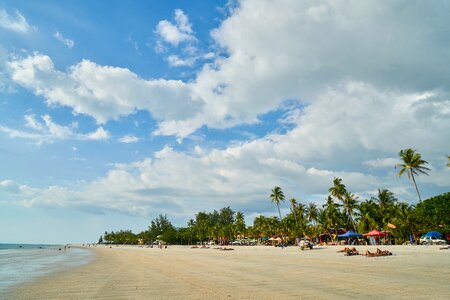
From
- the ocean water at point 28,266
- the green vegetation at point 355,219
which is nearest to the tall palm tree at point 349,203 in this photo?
the green vegetation at point 355,219

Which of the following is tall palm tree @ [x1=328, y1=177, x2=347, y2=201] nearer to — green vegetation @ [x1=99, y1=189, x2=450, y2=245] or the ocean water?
green vegetation @ [x1=99, y1=189, x2=450, y2=245]

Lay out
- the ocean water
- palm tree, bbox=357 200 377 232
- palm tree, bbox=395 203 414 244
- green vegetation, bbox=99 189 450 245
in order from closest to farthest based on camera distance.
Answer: the ocean water
green vegetation, bbox=99 189 450 245
palm tree, bbox=395 203 414 244
palm tree, bbox=357 200 377 232

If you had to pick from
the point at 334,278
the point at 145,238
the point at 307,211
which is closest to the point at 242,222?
the point at 307,211

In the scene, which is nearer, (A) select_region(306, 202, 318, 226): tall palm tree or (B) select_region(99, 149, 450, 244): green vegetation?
(B) select_region(99, 149, 450, 244): green vegetation

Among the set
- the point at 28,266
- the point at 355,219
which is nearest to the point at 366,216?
the point at 355,219

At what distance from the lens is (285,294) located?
38.5 ft

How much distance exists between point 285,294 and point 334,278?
5196 millimetres

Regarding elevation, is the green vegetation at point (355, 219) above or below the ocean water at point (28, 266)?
above

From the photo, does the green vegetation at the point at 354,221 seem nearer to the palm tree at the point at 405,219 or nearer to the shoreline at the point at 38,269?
the palm tree at the point at 405,219

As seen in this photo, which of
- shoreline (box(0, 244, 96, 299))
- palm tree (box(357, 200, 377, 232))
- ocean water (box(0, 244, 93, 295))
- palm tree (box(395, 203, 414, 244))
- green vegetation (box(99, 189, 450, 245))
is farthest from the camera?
palm tree (box(357, 200, 377, 232))

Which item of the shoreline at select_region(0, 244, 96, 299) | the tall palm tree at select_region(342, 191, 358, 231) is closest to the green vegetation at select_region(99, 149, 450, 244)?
the tall palm tree at select_region(342, 191, 358, 231)

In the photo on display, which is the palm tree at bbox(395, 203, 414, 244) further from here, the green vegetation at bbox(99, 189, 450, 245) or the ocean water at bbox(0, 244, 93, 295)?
the ocean water at bbox(0, 244, 93, 295)

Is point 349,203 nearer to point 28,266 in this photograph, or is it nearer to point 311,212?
point 311,212

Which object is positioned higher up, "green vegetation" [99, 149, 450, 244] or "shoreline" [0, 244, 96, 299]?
"green vegetation" [99, 149, 450, 244]
